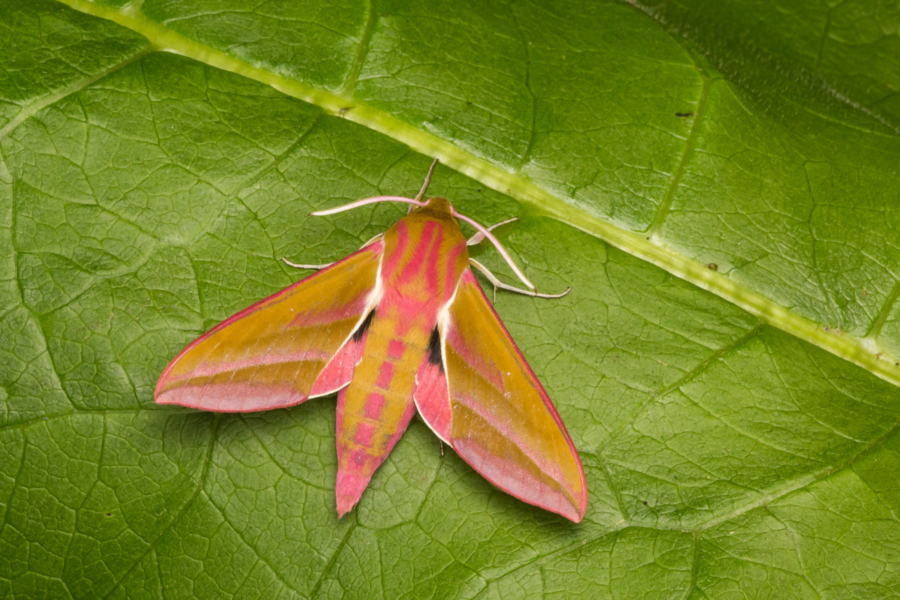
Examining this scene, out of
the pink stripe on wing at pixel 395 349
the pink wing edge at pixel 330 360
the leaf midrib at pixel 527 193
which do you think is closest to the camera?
the pink wing edge at pixel 330 360

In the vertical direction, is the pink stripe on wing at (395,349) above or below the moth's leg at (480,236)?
below

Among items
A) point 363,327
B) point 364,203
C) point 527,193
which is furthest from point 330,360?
point 527,193

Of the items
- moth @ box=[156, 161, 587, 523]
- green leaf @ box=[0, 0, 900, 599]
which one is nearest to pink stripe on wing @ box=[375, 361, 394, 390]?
moth @ box=[156, 161, 587, 523]

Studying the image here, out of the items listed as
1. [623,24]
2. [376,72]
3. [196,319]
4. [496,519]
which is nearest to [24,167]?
[196,319]

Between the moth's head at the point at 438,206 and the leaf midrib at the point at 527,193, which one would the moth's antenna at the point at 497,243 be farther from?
the leaf midrib at the point at 527,193

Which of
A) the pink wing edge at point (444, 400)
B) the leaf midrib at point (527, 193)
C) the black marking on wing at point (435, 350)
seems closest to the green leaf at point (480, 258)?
the leaf midrib at point (527, 193)

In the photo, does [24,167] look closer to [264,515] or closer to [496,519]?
[264,515]

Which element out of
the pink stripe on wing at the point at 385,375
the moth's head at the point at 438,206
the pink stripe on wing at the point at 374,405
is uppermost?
the moth's head at the point at 438,206

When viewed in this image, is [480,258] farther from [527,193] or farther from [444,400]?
[444,400]
